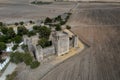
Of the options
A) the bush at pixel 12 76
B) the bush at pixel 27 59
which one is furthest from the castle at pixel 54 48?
the bush at pixel 12 76

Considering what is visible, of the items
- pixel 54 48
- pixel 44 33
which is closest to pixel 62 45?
pixel 54 48

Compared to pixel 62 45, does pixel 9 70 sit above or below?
below

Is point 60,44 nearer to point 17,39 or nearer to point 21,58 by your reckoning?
point 21,58

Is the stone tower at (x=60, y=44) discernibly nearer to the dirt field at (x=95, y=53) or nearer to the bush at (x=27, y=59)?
the dirt field at (x=95, y=53)

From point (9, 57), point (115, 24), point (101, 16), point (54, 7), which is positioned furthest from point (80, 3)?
point (9, 57)

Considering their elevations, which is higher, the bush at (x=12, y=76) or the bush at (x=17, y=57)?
the bush at (x=17, y=57)

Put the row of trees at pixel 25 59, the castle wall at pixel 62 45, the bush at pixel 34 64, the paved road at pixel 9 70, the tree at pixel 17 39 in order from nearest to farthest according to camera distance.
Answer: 1. the paved road at pixel 9 70
2. the bush at pixel 34 64
3. the row of trees at pixel 25 59
4. the castle wall at pixel 62 45
5. the tree at pixel 17 39

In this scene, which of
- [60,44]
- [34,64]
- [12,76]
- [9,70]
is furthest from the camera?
[60,44]

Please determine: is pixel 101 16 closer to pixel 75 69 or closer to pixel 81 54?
pixel 81 54

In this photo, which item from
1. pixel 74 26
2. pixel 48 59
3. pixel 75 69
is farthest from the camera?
pixel 74 26
